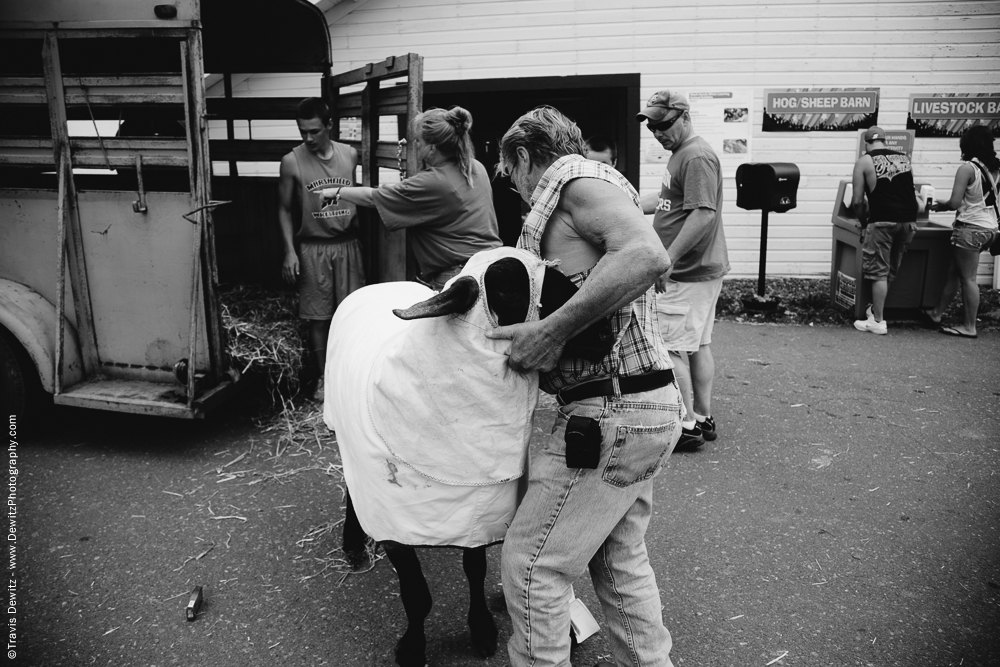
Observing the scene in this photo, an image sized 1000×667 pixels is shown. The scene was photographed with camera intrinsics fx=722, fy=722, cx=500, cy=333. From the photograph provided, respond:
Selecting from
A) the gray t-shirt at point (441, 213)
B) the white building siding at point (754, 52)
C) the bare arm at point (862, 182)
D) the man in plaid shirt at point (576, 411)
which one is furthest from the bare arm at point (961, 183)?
the man in plaid shirt at point (576, 411)

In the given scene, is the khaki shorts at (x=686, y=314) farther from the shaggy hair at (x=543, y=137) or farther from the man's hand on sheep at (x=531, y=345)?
the man's hand on sheep at (x=531, y=345)

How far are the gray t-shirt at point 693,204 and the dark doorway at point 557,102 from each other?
5.31 meters

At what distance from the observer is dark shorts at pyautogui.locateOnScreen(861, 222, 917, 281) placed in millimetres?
7602

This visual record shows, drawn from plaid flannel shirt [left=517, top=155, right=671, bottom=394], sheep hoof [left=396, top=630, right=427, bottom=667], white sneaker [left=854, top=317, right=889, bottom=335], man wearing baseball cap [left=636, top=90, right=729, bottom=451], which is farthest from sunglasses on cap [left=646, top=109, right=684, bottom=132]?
white sneaker [left=854, top=317, right=889, bottom=335]

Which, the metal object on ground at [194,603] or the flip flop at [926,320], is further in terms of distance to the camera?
the flip flop at [926,320]

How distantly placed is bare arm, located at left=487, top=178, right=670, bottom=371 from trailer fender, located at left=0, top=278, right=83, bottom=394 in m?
3.77

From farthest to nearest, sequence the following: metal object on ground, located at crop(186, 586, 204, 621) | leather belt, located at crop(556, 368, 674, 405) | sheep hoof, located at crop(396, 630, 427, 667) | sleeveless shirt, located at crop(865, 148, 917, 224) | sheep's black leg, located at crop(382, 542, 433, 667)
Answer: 1. sleeveless shirt, located at crop(865, 148, 917, 224)
2. metal object on ground, located at crop(186, 586, 204, 621)
3. sheep hoof, located at crop(396, 630, 427, 667)
4. sheep's black leg, located at crop(382, 542, 433, 667)
5. leather belt, located at crop(556, 368, 674, 405)

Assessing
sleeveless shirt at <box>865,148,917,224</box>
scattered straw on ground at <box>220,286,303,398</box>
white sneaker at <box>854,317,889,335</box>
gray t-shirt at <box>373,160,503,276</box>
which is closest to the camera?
gray t-shirt at <box>373,160,503,276</box>

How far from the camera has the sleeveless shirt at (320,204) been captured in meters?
5.45

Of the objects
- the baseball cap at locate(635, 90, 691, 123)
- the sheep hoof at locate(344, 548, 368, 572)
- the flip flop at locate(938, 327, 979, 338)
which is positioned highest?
the baseball cap at locate(635, 90, 691, 123)

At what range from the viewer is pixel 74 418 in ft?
17.6

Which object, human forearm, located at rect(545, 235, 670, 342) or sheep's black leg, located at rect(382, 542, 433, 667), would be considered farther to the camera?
sheep's black leg, located at rect(382, 542, 433, 667)

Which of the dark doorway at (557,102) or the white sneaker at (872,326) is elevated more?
the dark doorway at (557,102)

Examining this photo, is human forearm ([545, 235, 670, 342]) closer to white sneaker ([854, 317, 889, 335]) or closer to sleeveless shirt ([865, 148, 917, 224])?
sleeveless shirt ([865, 148, 917, 224])
